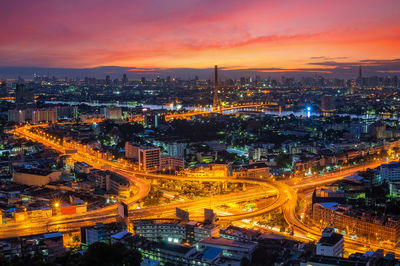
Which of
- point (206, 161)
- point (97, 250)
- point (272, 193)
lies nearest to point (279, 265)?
point (97, 250)

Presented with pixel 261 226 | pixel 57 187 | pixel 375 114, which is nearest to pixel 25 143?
pixel 57 187

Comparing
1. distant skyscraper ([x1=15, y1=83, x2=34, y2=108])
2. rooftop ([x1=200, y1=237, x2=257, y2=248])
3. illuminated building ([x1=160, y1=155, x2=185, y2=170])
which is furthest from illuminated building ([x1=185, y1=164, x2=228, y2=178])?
distant skyscraper ([x1=15, y1=83, x2=34, y2=108])

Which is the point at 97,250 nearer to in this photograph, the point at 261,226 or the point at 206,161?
the point at 261,226

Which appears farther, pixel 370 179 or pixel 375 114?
pixel 375 114

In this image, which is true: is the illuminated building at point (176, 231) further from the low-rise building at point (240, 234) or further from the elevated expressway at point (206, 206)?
the elevated expressway at point (206, 206)

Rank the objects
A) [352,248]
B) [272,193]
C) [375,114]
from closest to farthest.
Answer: [352,248] < [272,193] < [375,114]

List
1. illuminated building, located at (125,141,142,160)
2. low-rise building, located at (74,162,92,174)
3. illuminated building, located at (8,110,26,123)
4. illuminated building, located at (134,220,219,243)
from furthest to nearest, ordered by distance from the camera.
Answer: illuminated building, located at (8,110,26,123) < illuminated building, located at (125,141,142,160) < low-rise building, located at (74,162,92,174) < illuminated building, located at (134,220,219,243)

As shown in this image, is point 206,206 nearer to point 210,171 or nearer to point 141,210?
point 141,210

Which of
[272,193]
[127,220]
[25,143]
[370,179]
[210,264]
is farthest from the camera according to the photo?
[25,143]

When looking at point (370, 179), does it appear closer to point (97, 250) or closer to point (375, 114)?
point (97, 250)

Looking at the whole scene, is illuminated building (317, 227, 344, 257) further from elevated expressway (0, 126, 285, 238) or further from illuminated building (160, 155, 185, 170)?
illuminated building (160, 155, 185, 170)

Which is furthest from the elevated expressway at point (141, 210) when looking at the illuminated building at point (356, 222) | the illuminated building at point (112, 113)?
the illuminated building at point (112, 113)
